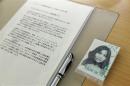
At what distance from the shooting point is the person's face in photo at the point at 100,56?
66 cm

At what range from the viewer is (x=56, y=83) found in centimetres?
65

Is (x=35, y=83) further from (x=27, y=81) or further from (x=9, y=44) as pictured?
(x=9, y=44)

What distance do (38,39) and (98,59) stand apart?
212mm

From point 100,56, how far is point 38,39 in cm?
21

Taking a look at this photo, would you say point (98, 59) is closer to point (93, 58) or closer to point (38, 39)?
point (93, 58)

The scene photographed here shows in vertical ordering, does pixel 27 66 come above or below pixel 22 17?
below

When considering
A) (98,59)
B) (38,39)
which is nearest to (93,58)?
(98,59)

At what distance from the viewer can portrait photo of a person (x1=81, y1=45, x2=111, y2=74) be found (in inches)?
25.4

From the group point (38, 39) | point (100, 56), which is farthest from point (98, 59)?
point (38, 39)

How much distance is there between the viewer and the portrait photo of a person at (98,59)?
645mm

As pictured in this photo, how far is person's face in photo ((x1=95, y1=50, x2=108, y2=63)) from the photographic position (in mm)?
660

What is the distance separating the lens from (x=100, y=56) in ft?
2.19

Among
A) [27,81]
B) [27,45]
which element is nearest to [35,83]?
[27,81]

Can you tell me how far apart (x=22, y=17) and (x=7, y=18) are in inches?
2.4
